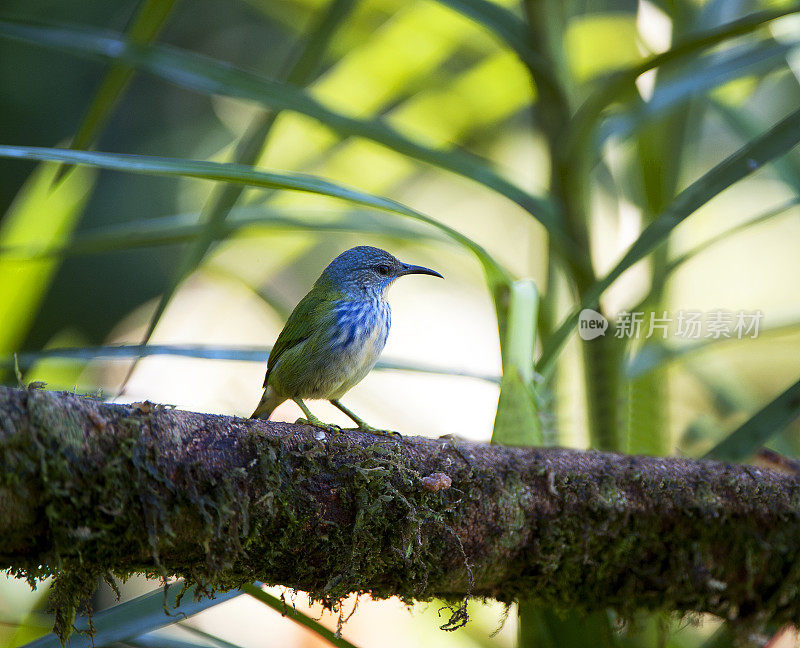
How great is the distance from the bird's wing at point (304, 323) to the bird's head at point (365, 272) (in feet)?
0.37

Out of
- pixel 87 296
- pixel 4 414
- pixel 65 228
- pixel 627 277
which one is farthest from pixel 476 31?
pixel 87 296

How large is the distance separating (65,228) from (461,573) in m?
1.46

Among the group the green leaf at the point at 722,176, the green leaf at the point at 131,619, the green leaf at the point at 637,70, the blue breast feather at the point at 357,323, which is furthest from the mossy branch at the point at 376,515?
the green leaf at the point at 637,70

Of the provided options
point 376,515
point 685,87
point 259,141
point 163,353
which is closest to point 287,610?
point 376,515

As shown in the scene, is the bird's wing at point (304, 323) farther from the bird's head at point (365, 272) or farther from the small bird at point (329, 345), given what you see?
the bird's head at point (365, 272)

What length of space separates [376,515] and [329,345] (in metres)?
0.98

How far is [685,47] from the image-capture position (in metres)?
1.96

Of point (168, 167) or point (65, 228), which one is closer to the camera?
point (168, 167)

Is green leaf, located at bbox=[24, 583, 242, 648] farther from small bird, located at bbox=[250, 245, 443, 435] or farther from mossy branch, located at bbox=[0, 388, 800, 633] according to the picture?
small bird, located at bbox=[250, 245, 443, 435]

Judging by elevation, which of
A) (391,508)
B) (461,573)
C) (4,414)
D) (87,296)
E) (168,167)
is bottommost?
(461,573)

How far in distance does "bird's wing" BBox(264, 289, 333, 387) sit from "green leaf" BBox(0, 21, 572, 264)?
2.13 ft

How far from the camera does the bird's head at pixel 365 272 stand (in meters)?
2.81

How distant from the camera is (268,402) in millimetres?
2832

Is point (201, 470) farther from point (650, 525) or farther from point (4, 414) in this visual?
point (650, 525)
